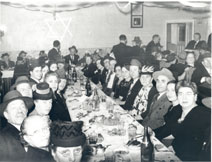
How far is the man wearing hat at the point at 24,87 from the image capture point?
9.68ft

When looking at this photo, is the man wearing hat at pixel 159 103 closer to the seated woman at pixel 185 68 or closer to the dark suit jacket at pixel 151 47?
the seated woman at pixel 185 68

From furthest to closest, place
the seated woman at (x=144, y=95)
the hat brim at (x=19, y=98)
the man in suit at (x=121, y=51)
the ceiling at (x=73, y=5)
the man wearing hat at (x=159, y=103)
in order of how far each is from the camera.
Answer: the man in suit at (x=121, y=51)
the seated woman at (x=144, y=95)
the man wearing hat at (x=159, y=103)
the ceiling at (x=73, y=5)
the hat brim at (x=19, y=98)

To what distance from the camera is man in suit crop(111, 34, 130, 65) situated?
11.3ft

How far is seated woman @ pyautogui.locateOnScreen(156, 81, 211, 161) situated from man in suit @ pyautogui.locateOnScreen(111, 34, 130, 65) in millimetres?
1072

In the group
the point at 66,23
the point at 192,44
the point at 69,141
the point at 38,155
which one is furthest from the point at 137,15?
the point at 38,155

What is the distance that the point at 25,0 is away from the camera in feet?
8.90

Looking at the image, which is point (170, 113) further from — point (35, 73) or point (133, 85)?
point (35, 73)

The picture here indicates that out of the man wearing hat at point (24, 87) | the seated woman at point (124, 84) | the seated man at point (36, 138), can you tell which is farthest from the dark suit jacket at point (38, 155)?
the seated woman at point (124, 84)

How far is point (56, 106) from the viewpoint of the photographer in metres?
3.06

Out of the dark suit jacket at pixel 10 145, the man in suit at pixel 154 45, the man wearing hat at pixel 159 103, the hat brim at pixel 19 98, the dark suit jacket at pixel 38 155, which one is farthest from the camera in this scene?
the man in suit at pixel 154 45

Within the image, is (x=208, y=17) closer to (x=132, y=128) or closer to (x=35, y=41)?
(x=132, y=128)

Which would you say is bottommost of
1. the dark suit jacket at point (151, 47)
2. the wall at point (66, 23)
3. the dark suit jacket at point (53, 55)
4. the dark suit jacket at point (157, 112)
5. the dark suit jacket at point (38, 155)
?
the dark suit jacket at point (38, 155)

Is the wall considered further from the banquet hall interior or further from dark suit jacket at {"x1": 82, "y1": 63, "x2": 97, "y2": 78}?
dark suit jacket at {"x1": 82, "y1": 63, "x2": 97, "y2": 78}

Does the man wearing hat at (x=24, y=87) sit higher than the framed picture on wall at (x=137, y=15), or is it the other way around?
the framed picture on wall at (x=137, y=15)
